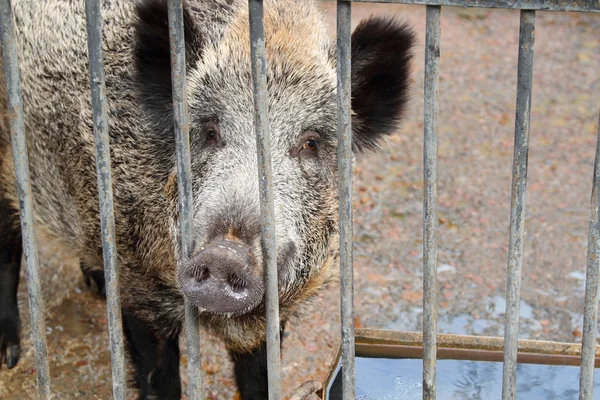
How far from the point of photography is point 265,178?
2.53 m

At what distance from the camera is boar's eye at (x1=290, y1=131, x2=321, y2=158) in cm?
337

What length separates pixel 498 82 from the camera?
8.95 m

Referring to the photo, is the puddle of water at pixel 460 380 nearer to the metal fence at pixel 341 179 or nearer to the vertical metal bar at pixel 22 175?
the metal fence at pixel 341 179

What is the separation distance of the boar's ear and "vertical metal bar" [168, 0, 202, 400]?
3.28ft

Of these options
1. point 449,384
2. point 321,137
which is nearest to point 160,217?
point 321,137

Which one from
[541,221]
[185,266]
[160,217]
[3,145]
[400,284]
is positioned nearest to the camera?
[185,266]

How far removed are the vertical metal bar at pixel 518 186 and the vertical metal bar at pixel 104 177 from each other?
1243 mm

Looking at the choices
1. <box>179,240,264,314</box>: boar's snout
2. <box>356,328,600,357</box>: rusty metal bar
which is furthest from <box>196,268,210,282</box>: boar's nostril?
<box>356,328,600,357</box>: rusty metal bar

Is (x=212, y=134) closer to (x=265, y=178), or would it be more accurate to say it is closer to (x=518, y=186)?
(x=265, y=178)

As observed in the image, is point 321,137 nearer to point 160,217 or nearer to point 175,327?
point 160,217

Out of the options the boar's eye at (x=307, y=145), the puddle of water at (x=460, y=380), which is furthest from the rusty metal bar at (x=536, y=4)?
the puddle of water at (x=460, y=380)

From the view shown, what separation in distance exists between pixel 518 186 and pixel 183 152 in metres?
1.02

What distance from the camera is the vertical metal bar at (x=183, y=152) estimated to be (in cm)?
244

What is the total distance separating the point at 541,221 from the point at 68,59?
3.82 meters
